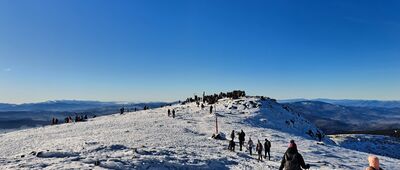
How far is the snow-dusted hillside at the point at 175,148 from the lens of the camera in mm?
25500

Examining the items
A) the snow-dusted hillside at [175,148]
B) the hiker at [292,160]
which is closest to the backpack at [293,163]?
the hiker at [292,160]

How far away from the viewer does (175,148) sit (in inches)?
1344

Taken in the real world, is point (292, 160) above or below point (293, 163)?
above

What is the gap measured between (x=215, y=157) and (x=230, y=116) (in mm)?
35218

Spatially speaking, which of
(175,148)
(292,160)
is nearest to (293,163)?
(292,160)

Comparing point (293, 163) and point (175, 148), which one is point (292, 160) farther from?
point (175, 148)

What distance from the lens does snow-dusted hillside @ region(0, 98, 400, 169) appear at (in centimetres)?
2550

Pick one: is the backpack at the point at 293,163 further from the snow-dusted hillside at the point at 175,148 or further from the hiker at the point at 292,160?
the snow-dusted hillside at the point at 175,148

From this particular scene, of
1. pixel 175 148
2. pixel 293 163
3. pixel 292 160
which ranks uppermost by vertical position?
pixel 292 160

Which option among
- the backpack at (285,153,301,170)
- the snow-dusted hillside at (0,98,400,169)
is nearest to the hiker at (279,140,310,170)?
the backpack at (285,153,301,170)

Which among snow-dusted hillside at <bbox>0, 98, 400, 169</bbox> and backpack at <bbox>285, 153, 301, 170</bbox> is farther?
snow-dusted hillside at <bbox>0, 98, 400, 169</bbox>

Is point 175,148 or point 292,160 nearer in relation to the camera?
point 292,160

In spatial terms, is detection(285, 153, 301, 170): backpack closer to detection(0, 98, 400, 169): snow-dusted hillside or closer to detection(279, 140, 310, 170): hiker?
detection(279, 140, 310, 170): hiker

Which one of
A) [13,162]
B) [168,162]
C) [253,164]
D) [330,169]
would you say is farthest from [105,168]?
[330,169]
